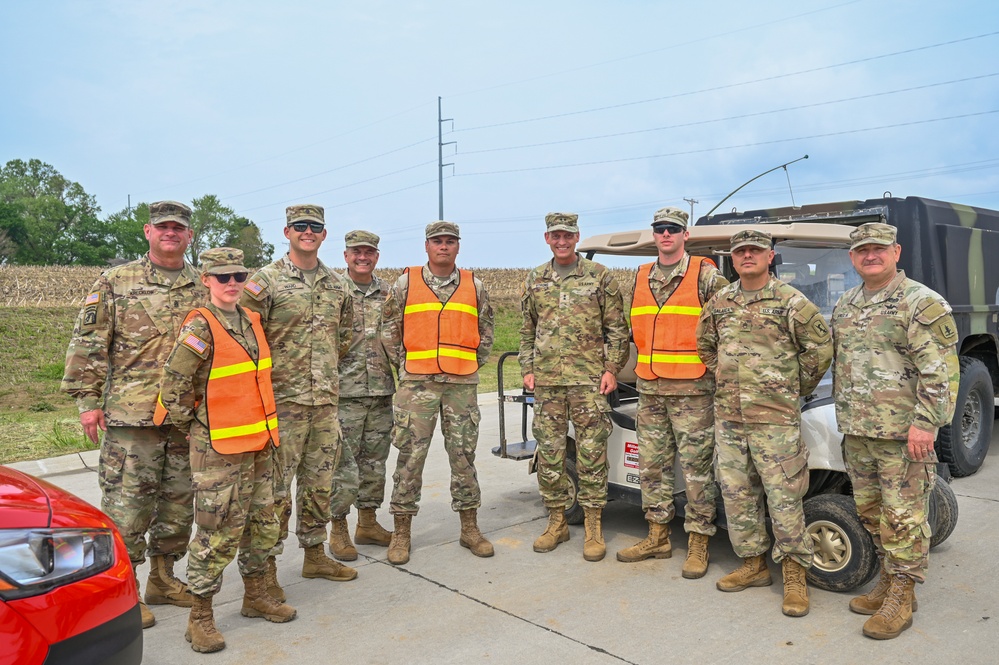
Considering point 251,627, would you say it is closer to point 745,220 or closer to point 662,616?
point 662,616

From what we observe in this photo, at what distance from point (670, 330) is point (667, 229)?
0.62 meters

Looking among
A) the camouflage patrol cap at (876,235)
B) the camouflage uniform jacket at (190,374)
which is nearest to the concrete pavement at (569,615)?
the camouflage uniform jacket at (190,374)

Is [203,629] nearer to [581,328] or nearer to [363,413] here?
[363,413]

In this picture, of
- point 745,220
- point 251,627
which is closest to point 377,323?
point 251,627

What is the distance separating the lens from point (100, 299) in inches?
170

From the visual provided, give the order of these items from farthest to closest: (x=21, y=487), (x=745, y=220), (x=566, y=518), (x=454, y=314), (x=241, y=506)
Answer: (x=745, y=220) < (x=566, y=518) < (x=454, y=314) < (x=241, y=506) < (x=21, y=487)

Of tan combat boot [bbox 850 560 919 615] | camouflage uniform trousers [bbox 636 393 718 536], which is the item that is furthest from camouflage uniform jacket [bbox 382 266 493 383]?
tan combat boot [bbox 850 560 919 615]

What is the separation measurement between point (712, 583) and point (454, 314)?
227cm

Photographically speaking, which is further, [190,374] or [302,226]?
[302,226]

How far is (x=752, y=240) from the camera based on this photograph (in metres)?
4.44

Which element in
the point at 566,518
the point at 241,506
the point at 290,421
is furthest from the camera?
the point at 566,518

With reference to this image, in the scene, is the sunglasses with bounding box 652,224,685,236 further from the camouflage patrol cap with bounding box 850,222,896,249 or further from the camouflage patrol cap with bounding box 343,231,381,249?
the camouflage patrol cap with bounding box 343,231,381,249

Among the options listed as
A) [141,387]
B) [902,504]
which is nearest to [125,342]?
[141,387]

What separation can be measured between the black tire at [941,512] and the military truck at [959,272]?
2160mm
